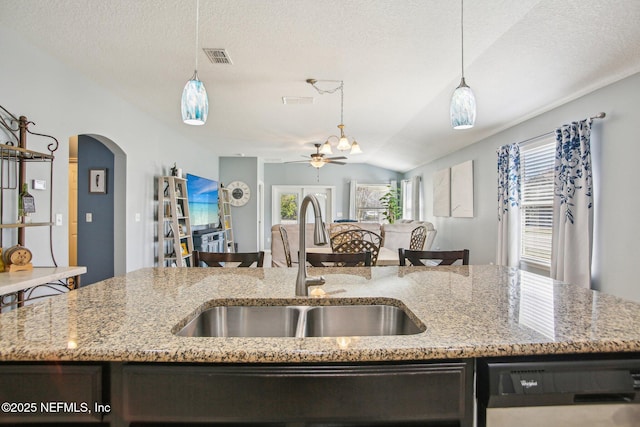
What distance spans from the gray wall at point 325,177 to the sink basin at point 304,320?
8602 mm

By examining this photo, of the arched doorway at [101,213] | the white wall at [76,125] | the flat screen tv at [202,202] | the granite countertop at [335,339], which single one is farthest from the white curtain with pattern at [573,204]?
the flat screen tv at [202,202]

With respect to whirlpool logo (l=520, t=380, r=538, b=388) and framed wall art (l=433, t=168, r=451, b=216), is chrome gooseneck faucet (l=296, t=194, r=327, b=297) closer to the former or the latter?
whirlpool logo (l=520, t=380, r=538, b=388)

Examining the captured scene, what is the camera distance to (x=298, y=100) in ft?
13.5

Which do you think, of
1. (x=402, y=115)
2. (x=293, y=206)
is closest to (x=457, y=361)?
(x=402, y=115)

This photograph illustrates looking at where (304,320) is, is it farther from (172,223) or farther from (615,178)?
(172,223)

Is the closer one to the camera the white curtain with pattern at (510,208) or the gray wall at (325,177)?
the white curtain with pattern at (510,208)

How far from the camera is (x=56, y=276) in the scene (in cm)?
223

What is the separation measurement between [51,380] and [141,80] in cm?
341

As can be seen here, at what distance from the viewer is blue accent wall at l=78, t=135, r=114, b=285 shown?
406 centimetres

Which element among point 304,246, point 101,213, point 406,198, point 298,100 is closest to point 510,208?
point 298,100

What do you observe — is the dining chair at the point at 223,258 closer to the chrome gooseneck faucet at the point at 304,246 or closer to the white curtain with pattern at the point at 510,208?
the chrome gooseneck faucet at the point at 304,246

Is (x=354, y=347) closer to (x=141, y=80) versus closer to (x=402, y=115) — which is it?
(x=141, y=80)

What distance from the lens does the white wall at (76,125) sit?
252 cm

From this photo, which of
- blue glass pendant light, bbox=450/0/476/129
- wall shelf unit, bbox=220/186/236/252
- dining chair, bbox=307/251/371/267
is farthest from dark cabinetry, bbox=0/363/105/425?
wall shelf unit, bbox=220/186/236/252
